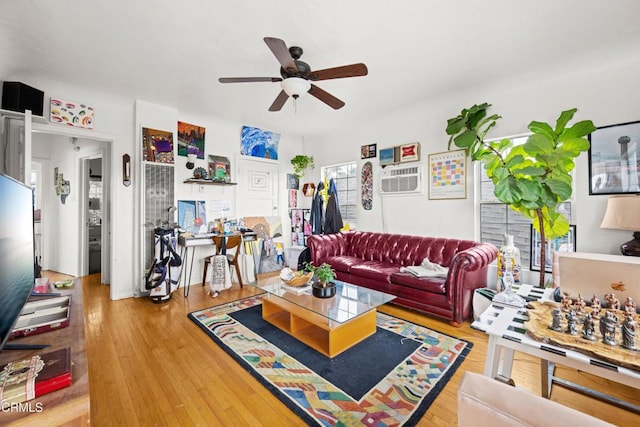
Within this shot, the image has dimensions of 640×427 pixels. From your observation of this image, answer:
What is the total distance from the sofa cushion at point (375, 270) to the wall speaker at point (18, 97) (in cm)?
398

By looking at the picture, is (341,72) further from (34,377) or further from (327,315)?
(34,377)

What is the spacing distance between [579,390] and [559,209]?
1.97 meters

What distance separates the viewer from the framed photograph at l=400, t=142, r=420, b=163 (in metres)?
3.91

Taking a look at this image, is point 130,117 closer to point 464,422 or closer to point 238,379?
point 238,379

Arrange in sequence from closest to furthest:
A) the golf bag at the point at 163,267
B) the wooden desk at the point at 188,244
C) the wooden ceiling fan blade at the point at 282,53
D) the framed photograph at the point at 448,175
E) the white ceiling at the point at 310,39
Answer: the wooden ceiling fan blade at the point at 282,53, the white ceiling at the point at 310,39, the golf bag at the point at 163,267, the framed photograph at the point at 448,175, the wooden desk at the point at 188,244

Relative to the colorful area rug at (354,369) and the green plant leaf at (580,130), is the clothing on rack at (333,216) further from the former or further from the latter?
the green plant leaf at (580,130)

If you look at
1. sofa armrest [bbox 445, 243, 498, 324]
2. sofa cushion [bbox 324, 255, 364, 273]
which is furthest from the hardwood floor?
sofa cushion [bbox 324, 255, 364, 273]

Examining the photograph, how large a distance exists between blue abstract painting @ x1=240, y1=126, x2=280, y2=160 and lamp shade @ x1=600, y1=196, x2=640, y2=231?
4609 millimetres

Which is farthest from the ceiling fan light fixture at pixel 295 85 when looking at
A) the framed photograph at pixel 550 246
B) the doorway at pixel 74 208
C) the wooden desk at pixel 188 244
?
the doorway at pixel 74 208

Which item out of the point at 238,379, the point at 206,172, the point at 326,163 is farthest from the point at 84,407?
the point at 326,163

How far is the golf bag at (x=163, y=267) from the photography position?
3.34 meters

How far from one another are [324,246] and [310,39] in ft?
8.83

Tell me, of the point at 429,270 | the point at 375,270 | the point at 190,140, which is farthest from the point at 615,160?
the point at 190,140

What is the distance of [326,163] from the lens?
525 centimetres
